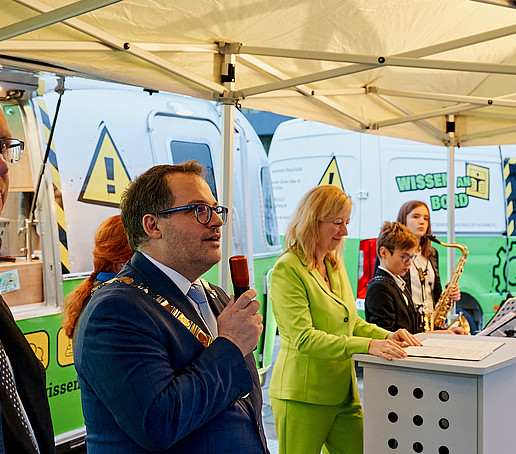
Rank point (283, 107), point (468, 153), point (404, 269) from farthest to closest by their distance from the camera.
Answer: point (468, 153), point (283, 107), point (404, 269)

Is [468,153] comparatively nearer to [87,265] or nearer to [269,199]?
[269,199]

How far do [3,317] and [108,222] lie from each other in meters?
1.27

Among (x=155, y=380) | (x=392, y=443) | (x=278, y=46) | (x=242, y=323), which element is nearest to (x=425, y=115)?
(x=278, y=46)

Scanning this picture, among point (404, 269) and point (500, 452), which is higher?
point (404, 269)

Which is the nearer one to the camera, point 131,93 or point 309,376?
point 309,376

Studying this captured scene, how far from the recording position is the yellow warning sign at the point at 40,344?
385cm

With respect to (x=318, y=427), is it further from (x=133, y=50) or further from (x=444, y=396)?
(x=133, y=50)

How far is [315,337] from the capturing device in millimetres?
2883

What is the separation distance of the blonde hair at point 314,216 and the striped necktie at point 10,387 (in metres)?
1.75

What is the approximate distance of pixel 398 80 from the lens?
447 cm

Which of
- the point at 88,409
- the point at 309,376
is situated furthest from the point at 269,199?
the point at 88,409

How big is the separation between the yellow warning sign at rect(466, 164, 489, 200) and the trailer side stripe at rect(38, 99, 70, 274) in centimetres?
525

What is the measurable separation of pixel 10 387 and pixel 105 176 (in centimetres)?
322

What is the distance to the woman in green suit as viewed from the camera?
9.69 feet
